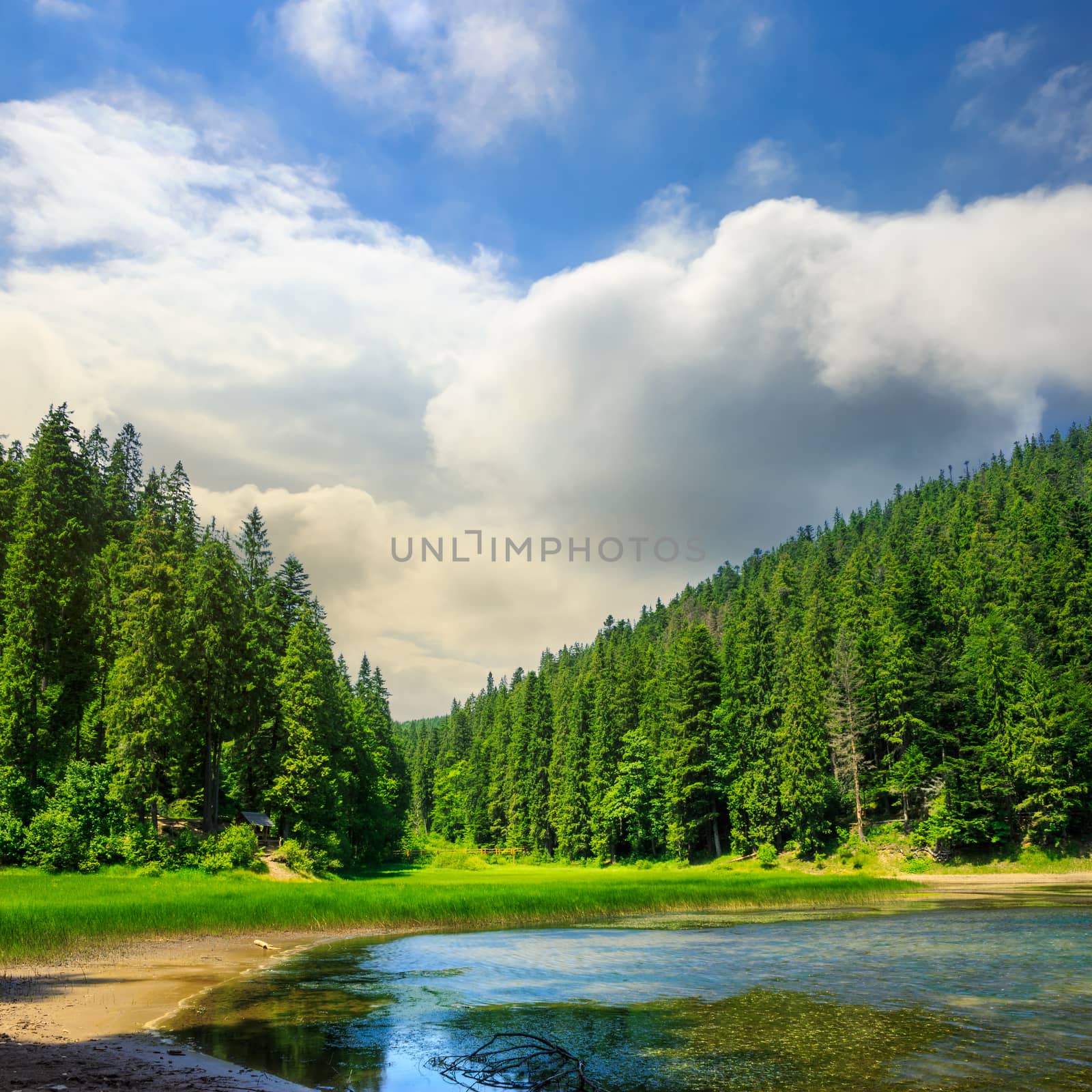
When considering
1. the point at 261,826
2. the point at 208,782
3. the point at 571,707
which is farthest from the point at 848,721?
the point at 208,782

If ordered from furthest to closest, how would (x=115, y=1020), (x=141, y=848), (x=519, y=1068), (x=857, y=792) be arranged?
(x=857, y=792) → (x=141, y=848) → (x=115, y=1020) → (x=519, y=1068)

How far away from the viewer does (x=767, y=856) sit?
241ft

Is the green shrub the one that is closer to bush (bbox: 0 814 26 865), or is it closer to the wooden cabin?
the wooden cabin

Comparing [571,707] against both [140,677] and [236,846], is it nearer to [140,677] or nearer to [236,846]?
[236,846]

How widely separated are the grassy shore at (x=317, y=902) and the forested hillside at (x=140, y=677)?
5.62 metres

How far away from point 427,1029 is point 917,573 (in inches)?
3208

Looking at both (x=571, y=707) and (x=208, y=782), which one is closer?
(x=208, y=782)

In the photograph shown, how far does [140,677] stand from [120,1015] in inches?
1564

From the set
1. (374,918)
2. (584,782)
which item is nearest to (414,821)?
(584,782)

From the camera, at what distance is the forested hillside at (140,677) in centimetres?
5178

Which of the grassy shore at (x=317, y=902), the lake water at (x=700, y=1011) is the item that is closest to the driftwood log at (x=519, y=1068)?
the lake water at (x=700, y=1011)

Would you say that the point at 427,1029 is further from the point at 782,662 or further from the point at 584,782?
the point at 584,782

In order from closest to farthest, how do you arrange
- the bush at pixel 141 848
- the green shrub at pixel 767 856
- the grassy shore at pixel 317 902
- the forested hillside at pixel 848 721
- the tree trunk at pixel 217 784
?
the grassy shore at pixel 317 902 < the bush at pixel 141 848 < the tree trunk at pixel 217 784 < the forested hillside at pixel 848 721 < the green shrub at pixel 767 856

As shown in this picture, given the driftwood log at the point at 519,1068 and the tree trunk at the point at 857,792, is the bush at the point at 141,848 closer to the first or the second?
the driftwood log at the point at 519,1068
